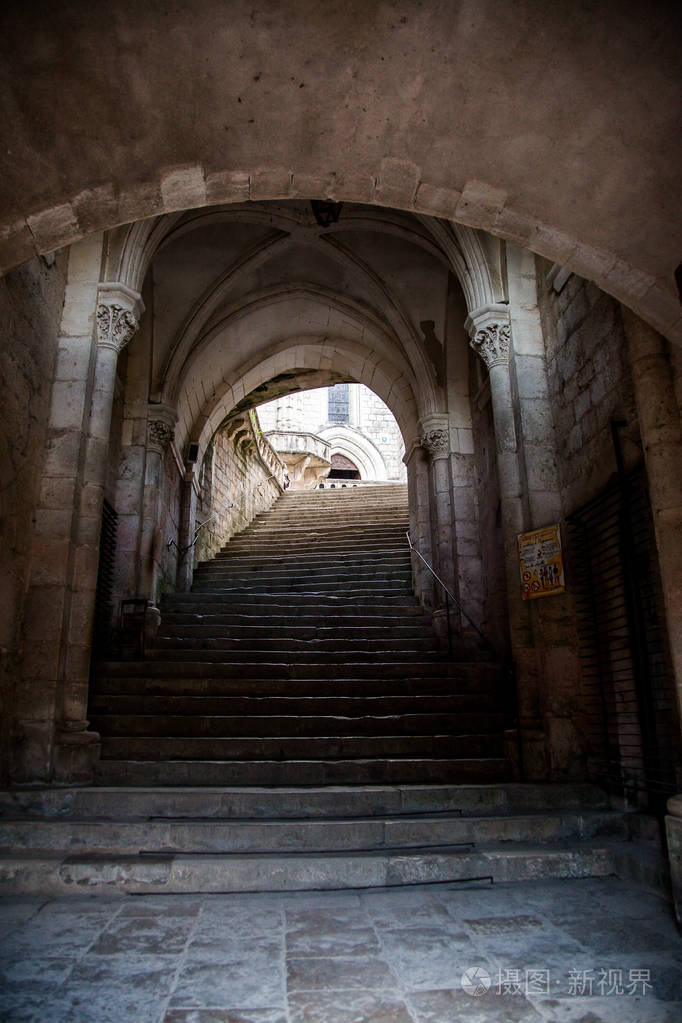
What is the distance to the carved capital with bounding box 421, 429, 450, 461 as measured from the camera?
1027 cm

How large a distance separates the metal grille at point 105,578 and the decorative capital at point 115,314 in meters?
2.13

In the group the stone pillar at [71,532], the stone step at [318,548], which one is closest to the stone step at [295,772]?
the stone pillar at [71,532]

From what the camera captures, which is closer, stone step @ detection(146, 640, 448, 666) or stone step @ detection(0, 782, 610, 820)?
stone step @ detection(0, 782, 610, 820)

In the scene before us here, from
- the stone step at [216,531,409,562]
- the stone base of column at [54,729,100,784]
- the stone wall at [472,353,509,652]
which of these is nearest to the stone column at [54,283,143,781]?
the stone base of column at [54,729,100,784]

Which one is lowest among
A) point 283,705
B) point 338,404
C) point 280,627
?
point 283,705

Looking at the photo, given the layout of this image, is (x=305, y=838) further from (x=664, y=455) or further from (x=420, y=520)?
(x=420, y=520)

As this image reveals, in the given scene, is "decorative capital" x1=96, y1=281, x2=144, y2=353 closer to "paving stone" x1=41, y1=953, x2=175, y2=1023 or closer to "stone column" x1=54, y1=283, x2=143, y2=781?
"stone column" x1=54, y1=283, x2=143, y2=781

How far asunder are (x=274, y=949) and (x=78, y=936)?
3.09ft

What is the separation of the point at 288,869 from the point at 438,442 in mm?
7271

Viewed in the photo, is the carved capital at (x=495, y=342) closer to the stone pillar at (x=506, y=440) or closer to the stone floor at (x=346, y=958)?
the stone pillar at (x=506, y=440)

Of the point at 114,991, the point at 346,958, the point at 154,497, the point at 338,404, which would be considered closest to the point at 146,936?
the point at 114,991

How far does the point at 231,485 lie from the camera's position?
52.1ft

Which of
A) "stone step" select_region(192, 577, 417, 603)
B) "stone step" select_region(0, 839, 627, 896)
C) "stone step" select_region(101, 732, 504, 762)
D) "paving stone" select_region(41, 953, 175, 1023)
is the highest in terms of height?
"stone step" select_region(192, 577, 417, 603)

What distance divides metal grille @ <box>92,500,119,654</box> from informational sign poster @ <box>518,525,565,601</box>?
15.8 ft
